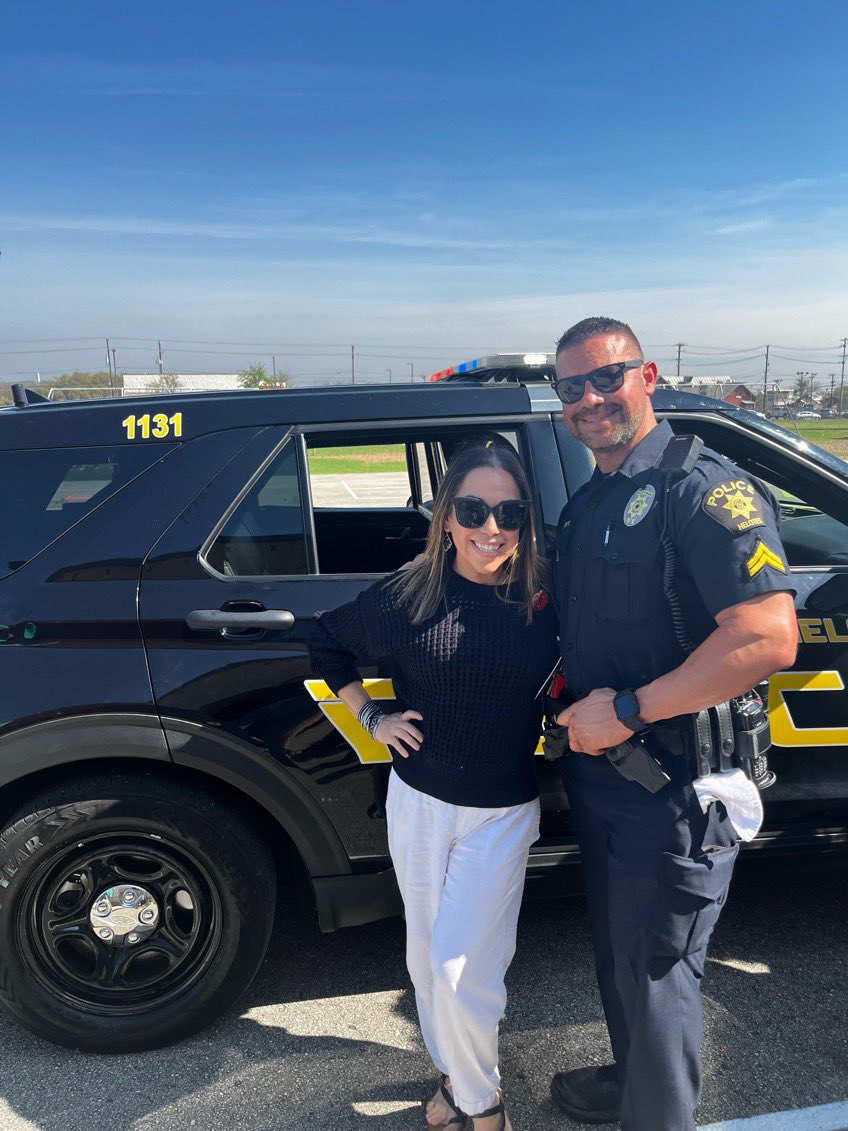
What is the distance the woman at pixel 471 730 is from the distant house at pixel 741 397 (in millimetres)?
979

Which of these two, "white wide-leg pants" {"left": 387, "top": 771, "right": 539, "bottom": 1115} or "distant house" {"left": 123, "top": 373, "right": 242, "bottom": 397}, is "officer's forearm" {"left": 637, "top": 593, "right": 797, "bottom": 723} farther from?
"distant house" {"left": 123, "top": 373, "right": 242, "bottom": 397}

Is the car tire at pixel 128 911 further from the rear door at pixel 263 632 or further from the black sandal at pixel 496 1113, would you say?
the black sandal at pixel 496 1113

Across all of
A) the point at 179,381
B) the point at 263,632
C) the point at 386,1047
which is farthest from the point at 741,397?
the point at 179,381

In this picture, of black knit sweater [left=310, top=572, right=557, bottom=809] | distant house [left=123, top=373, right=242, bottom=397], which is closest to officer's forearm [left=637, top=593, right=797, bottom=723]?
black knit sweater [left=310, top=572, right=557, bottom=809]

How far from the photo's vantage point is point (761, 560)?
56.7 inches

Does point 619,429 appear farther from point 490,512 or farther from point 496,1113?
point 496,1113

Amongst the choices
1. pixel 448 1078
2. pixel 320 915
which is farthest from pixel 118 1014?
pixel 448 1078

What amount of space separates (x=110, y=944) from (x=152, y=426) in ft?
4.47

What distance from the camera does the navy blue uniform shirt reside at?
146cm

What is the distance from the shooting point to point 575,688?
1692 mm

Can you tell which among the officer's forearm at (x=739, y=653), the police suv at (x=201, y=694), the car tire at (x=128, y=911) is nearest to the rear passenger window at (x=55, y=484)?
the police suv at (x=201, y=694)

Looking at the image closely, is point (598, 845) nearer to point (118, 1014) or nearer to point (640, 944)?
point (640, 944)

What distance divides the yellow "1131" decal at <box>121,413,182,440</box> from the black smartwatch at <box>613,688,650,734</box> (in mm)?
1317

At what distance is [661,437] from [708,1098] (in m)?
1.61
